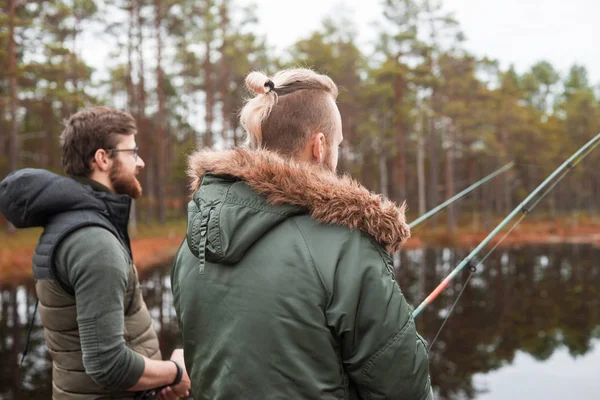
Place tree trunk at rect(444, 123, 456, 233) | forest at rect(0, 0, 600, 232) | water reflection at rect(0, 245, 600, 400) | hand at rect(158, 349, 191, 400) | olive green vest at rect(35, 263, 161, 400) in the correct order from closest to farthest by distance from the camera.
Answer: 1. olive green vest at rect(35, 263, 161, 400)
2. hand at rect(158, 349, 191, 400)
3. water reflection at rect(0, 245, 600, 400)
4. forest at rect(0, 0, 600, 232)
5. tree trunk at rect(444, 123, 456, 233)

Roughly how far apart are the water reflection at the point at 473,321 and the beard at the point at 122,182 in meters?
4.85

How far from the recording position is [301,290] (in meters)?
1.30

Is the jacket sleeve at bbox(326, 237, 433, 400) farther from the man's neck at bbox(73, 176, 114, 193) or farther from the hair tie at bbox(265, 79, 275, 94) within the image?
the man's neck at bbox(73, 176, 114, 193)

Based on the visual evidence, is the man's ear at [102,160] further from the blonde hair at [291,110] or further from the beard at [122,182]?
the blonde hair at [291,110]

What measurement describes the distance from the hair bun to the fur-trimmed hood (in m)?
0.22

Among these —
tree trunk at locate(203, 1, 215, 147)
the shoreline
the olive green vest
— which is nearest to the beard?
the olive green vest

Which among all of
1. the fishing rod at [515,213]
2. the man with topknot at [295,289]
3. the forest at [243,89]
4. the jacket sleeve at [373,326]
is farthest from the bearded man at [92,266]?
the forest at [243,89]

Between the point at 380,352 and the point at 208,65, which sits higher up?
the point at 208,65

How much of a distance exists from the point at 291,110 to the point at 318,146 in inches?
5.3

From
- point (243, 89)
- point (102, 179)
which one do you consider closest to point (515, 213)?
point (102, 179)

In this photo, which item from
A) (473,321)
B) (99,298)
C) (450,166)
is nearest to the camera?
(99,298)

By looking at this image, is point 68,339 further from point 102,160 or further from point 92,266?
point 102,160

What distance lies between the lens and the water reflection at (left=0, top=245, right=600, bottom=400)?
24.2 ft

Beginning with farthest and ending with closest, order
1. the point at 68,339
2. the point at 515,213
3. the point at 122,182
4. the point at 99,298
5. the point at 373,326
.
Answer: the point at 515,213, the point at 122,182, the point at 68,339, the point at 99,298, the point at 373,326
